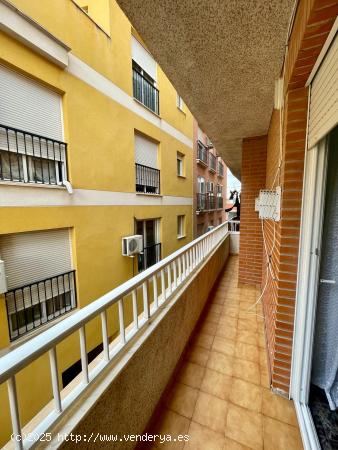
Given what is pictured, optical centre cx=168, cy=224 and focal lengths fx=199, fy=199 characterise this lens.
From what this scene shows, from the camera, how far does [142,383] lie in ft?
Answer: 4.69

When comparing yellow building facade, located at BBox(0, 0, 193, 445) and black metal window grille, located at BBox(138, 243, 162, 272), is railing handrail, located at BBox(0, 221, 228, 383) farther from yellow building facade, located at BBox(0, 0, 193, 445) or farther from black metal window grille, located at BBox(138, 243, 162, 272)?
black metal window grille, located at BBox(138, 243, 162, 272)

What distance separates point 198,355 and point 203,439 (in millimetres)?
827

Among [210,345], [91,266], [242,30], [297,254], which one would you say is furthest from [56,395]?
[91,266]

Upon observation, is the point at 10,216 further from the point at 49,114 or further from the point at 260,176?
the point at 260,176

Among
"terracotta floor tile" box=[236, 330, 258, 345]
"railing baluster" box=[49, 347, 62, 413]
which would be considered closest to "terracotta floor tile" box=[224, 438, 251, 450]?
"terracotta floor tile" box=[236, 330, 258, 345]

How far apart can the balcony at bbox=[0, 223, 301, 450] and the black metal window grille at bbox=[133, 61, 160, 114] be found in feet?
14.0

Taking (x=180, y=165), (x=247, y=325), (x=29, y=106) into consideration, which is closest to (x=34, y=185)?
(x=29, y=106)

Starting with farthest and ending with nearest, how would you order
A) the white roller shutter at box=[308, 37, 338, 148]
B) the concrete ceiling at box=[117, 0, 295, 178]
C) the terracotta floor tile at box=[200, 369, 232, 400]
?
the terracotta floor tile at box=[200, 369, 232, 400] < the concrete ceiling at box=[117, 0, 295, 178] < the white roller shutter at box=[308, 37, 338, 148]

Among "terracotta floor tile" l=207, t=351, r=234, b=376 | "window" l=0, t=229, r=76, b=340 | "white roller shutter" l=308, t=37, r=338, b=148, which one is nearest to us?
"white roller shutter" l=308, t=37, r=338, b=148

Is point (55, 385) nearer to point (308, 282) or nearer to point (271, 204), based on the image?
point (308, 282)

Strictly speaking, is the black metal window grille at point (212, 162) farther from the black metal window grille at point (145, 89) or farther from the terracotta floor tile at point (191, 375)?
the terracotta floor tile at point (191, 375)

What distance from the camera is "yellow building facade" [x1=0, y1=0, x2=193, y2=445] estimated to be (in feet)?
8.71

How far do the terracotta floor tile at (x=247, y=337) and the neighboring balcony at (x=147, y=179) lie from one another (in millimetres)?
3746

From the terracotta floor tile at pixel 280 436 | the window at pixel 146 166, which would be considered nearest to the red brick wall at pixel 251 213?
the window at pixel 146 166
